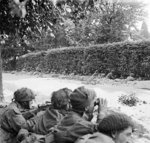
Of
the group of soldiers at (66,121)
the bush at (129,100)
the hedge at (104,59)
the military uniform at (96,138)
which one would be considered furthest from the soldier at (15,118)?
the hedge at (104,59)

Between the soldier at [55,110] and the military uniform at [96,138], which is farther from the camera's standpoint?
the soldier at [55,110]

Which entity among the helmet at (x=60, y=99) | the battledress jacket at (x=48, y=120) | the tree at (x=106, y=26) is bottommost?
the battledress jacket at (x=48, y=120)

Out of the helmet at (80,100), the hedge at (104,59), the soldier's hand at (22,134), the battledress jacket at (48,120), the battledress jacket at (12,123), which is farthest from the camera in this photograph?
the hedge at (104,59)

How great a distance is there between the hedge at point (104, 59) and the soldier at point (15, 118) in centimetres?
1179

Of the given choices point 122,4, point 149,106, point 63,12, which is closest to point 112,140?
point 63,12

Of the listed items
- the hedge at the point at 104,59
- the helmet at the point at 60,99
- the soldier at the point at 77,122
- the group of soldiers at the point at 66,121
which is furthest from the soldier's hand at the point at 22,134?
the hedge at the point at 104,59

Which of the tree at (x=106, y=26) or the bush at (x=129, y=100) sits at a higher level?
the tree at (x=106, y=26)

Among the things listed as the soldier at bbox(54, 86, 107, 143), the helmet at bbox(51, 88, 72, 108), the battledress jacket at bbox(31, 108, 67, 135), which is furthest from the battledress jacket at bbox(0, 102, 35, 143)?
the soldier at bbox(54, 86, 107, 143)

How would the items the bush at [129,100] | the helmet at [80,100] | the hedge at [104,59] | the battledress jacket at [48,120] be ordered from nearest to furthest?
the helmet at [80,100] < the battledress jacket at [48,120] < the bush at [129,100] < the hedge at [104,59]

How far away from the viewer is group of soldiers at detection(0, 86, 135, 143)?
2.30 metres

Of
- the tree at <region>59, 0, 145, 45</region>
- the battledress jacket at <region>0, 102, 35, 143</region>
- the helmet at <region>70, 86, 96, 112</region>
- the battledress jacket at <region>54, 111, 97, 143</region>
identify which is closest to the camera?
the battledress jacket at <region>54, 111, 97, 143</region>

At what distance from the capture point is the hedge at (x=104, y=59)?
624 inches

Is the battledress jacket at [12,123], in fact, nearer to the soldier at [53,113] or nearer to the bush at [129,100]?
the soldier at [53,113]

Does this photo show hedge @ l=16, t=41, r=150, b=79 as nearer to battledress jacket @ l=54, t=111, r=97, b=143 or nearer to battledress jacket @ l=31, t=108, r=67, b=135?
battledress jacket @ l=31, t=108, r=67, b=135
